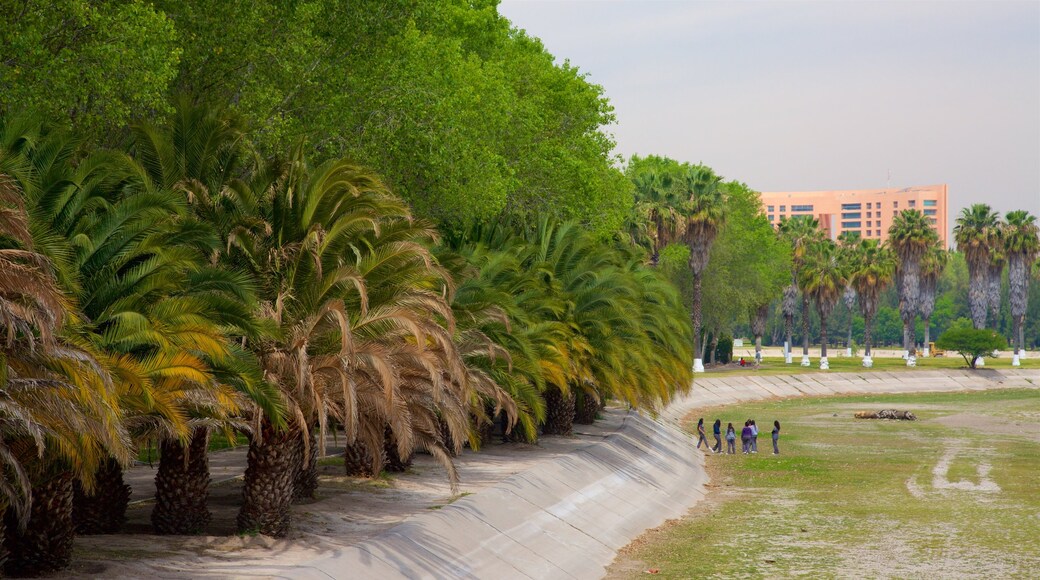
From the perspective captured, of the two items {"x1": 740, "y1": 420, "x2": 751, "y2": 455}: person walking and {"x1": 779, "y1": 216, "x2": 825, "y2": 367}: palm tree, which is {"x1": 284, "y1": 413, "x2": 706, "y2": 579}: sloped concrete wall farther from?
{"x1": 779, "y1": 216, "x2": 825, "y2": 367}: palm tree

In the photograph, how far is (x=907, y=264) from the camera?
118625mm

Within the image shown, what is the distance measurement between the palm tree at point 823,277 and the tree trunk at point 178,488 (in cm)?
9767

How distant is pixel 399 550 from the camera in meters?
20.2

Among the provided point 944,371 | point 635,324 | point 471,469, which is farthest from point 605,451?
point 944,371

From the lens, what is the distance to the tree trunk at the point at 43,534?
16.2 meters

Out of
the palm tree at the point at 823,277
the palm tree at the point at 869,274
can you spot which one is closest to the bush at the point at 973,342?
the palm tree at the point at 869,274

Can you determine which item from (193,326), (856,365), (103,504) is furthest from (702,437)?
(856,365)

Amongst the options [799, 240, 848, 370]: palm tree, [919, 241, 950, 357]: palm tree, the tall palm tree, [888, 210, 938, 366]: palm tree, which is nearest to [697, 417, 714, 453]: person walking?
the tall palm tree

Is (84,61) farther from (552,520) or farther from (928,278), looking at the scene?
(928,278)

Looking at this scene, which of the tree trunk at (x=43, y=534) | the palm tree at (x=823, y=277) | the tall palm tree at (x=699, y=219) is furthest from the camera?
the palm tree at (x=823, y=277)

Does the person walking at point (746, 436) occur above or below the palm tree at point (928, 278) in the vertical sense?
below

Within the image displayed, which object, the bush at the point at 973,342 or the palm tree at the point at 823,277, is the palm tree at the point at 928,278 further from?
the bush at the point at 973,342

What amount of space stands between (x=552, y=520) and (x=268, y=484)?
8544mm

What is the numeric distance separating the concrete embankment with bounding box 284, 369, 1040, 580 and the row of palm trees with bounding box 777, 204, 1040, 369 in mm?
69090
